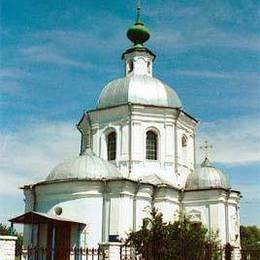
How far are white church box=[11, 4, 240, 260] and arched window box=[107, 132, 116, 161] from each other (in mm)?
54

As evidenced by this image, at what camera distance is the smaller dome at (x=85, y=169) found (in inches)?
936

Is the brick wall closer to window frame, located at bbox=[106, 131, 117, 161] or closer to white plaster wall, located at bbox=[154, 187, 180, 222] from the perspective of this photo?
white plaster wall, located at bbox=[154, 187, 180, 222]

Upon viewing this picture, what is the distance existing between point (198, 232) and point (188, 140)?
33.2ft

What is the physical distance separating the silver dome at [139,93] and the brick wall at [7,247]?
15.2 metres

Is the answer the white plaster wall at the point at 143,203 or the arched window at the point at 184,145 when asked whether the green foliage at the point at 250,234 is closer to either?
the arched window at the point at 184,145

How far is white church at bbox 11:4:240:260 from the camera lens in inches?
901

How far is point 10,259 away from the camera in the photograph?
1240cm

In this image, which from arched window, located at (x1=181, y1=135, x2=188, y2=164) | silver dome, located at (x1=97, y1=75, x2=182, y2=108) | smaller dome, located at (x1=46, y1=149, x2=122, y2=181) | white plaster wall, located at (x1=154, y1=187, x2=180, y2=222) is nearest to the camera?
smaller dome, located at (x1=46, y1=149, x2=122, y2=181)

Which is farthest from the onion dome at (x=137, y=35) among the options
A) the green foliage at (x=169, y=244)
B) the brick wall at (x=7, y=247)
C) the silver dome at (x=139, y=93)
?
the brick wall at (x=7, y=247)

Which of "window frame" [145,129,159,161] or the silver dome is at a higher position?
the silver dome

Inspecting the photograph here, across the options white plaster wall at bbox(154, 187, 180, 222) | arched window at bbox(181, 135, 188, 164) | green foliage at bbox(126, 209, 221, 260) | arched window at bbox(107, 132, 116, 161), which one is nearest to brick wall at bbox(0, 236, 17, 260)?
green foliage at bbox(126, 209, 221, 260)

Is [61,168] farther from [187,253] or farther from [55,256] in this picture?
[187,253]

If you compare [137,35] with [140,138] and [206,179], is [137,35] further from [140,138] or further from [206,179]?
[206,179]

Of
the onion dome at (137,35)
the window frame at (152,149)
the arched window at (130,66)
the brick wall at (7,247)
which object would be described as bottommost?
the brick wall at (7,247)
